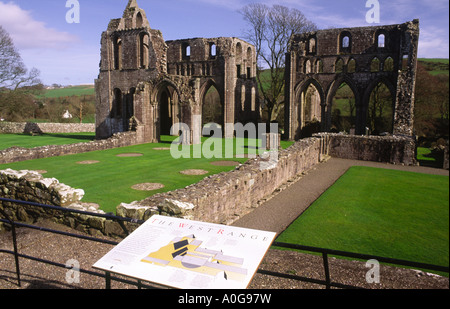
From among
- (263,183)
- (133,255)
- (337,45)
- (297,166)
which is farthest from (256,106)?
(133,255)

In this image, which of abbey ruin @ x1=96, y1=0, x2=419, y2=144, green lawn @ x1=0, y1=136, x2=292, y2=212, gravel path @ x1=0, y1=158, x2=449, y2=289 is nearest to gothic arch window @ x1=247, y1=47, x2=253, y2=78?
abbey ruin @ x1=96, y1=0, x2=419, y2=144

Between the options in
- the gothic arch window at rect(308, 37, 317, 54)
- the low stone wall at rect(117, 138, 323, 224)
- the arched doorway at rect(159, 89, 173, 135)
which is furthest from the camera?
the arched doorway at rect(159, 89, 173, 135)

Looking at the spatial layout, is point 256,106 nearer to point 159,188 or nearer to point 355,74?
point 355,74

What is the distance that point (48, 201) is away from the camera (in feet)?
24.2

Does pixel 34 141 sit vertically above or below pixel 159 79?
below

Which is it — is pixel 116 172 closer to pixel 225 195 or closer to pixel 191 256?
pixel 225 195

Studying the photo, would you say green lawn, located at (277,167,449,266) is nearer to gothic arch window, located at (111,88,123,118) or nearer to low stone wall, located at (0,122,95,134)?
gothic arch window, located at (111,88,123,118)

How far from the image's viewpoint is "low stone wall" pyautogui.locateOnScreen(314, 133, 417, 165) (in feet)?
55.0

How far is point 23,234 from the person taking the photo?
6.72 meters

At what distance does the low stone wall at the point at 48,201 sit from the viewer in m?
6.64

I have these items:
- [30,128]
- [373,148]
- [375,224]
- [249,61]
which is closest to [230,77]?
[249,61]

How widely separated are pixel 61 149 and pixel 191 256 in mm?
17117

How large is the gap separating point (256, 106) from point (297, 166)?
18887mm

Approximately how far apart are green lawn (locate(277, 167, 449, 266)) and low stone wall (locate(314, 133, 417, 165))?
6312 millimetres
